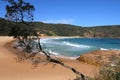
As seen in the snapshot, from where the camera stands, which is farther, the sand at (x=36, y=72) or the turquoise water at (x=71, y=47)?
the turquoise water at (x=71, y=47)

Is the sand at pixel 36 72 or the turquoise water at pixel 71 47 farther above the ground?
the sand at pixel 36 72

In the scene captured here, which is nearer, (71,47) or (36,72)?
(36,72)

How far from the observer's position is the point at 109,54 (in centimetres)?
2105

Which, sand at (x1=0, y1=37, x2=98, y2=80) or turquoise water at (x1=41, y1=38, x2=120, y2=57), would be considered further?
turquoise water at (x1=41, y1=38, x2=120, y2=57)

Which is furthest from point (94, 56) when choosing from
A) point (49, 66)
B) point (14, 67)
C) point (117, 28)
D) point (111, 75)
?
point (117, 28)

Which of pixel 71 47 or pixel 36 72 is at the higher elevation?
pixel 36 72

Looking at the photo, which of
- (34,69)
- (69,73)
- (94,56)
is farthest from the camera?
(94,56)

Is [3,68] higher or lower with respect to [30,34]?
lower

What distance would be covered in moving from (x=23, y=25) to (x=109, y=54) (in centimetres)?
1155

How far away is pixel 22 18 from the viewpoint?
10.7 meters

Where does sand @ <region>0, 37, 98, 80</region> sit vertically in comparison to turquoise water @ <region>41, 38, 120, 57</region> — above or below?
above

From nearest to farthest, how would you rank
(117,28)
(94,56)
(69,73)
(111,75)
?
(111,75) → (69,73) → (94,56) → (117,28)

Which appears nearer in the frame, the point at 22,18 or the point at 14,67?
the point at 22,18

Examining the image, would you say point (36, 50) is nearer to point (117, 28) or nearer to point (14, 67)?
point (14, 67)
